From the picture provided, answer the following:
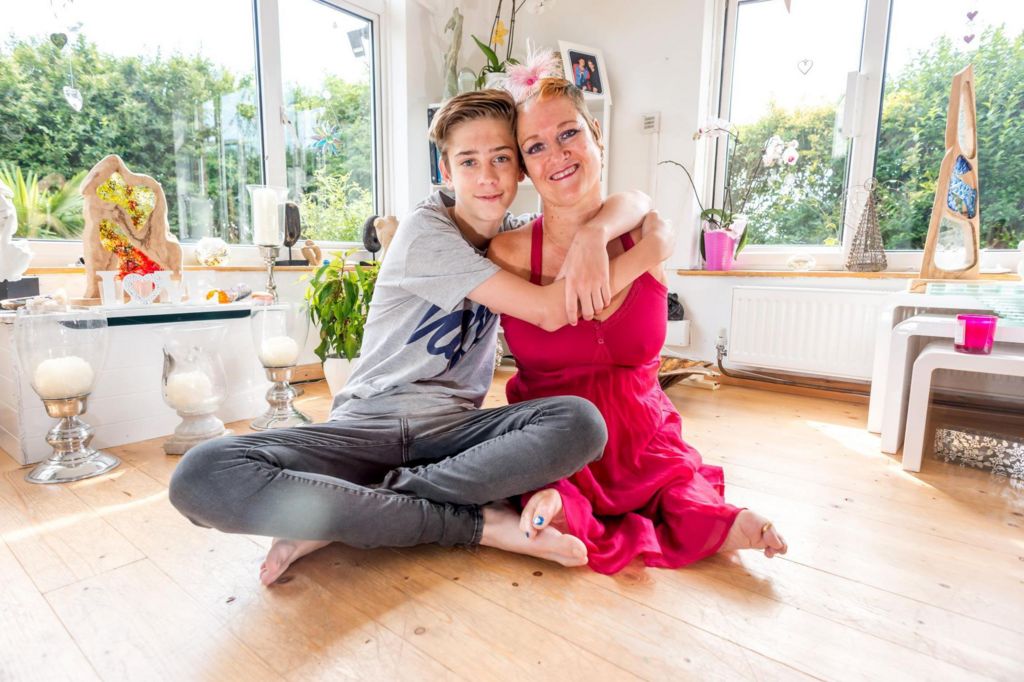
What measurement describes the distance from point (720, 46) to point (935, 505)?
7.94 feet

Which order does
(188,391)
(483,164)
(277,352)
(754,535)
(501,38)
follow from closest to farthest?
(754,535) → (483,164) → (188,391) → (277,352) → (501,38)

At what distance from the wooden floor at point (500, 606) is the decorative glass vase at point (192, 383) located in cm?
37

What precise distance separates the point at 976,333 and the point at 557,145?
1270 millimetres

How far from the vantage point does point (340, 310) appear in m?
2.05

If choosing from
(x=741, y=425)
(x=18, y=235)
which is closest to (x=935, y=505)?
(x=741, y=425)

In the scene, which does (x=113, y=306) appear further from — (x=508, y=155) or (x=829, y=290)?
(x=829, y=290)

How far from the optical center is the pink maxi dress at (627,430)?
1.08 metres

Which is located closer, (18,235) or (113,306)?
(113,306)

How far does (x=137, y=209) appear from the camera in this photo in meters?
1.77

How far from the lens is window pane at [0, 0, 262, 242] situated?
1.90m

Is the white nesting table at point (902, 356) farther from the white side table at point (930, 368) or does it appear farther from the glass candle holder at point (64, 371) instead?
the glass candle holder at point (64, 371)

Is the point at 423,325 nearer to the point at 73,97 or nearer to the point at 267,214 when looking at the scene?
Result: the point at 267,214

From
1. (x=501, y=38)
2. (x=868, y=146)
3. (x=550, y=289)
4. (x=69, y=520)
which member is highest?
(x=501, y=38)

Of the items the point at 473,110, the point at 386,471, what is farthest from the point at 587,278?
the point at 386,471
